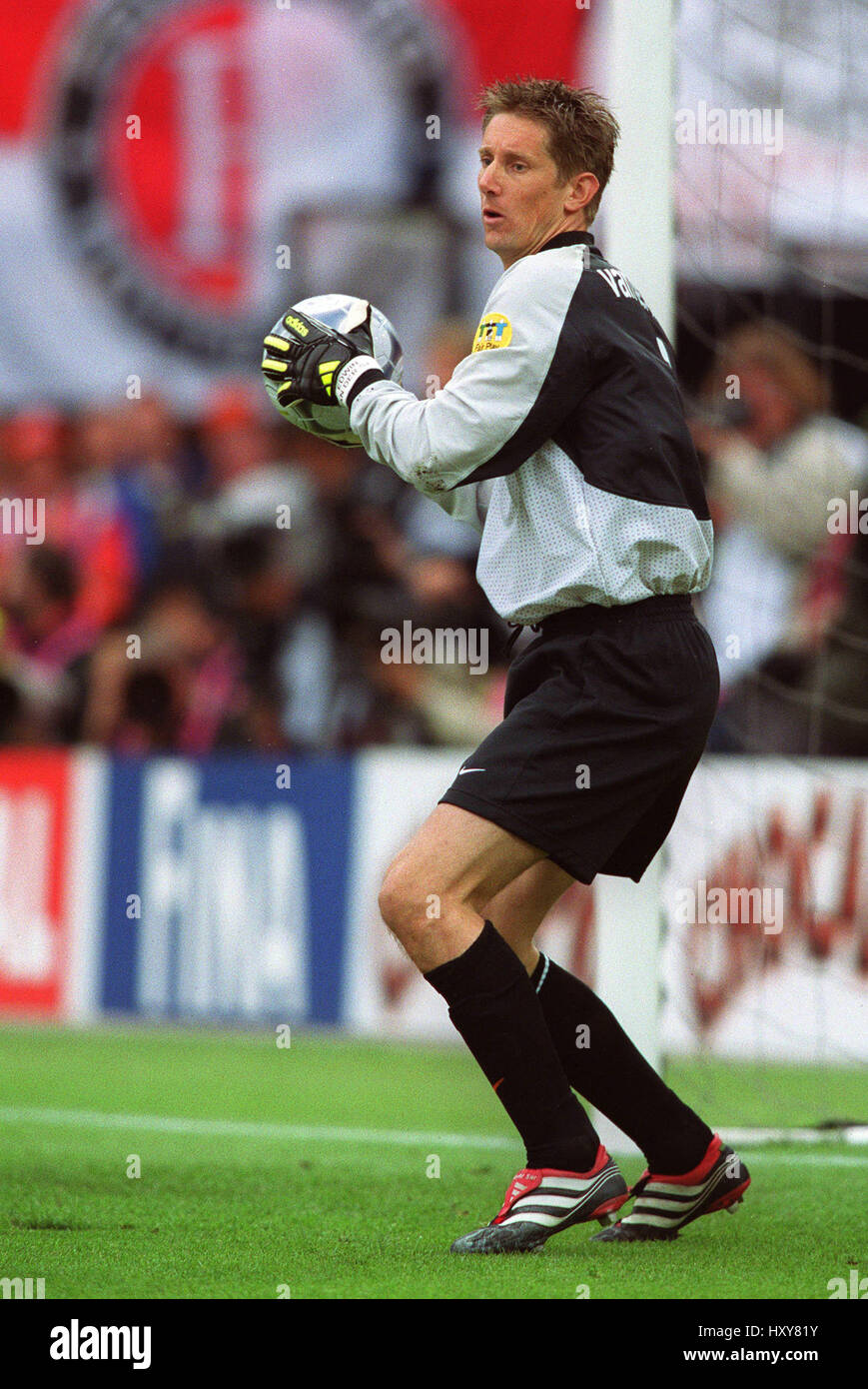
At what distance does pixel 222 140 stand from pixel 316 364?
6.68 metres

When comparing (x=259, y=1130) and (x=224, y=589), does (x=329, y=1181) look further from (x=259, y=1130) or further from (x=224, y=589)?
(x=224, y=589)

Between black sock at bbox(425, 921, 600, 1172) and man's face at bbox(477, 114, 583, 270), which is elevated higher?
man's face at bbox(477, 114, 583, 270)

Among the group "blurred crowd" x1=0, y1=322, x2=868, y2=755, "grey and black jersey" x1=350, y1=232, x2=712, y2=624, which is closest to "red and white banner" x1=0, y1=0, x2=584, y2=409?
"blurred crowd" x1=0, y1=322, x2=868, y2=755

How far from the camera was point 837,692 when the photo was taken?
8.89 m

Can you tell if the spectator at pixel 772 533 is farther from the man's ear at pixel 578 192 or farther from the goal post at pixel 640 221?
the man's ear at pixel 578 192

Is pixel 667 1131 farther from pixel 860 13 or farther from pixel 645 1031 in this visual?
pixel 860 13

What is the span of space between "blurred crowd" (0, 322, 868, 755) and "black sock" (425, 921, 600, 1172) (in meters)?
4.60

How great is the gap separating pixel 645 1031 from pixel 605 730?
1.71 meters

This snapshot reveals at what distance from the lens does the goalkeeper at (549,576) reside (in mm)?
4016

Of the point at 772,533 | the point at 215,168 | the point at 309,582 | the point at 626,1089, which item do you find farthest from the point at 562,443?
the point at 215,168

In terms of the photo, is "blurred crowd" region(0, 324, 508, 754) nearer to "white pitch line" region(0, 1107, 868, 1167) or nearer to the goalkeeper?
"white pitch line" region(0, 1107, 868, 1167)

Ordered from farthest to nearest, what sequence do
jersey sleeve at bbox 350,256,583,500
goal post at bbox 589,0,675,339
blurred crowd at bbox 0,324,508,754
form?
blurred crowd at bbox 0,324,508,754 → goal post at bbox 589,0,675,339 → jersey sleeve at bbox 350,256,583,500

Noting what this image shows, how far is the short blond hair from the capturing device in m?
4.23

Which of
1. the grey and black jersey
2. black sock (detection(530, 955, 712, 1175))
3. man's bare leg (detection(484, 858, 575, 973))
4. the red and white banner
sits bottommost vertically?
black sock (detection(530, 955, 712, 1175))
